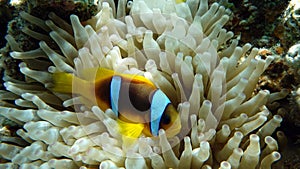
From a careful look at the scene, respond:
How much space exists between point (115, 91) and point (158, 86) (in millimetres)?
253

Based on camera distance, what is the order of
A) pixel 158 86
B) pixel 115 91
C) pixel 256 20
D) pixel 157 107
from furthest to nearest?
pixel 256 20, pixel 158 86, pixel 115 91, pixel 157 107

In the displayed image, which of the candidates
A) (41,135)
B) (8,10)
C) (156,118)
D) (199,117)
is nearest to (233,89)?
(199,117)

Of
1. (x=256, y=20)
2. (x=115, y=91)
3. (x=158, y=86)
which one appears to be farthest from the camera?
(x=256, y=20)

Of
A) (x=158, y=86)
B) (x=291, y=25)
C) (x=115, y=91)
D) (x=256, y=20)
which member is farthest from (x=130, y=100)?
(x=256, y=20)

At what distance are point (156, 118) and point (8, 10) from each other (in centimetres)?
178

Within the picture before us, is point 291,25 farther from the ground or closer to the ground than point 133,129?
farther from the ground

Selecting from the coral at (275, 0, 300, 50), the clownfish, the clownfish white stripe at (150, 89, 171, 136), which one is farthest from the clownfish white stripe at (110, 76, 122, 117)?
the coral at (275, 0, 300, 50)

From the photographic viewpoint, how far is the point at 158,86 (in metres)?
1.67

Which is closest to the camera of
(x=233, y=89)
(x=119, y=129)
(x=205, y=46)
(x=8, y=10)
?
(x=119, y=129)

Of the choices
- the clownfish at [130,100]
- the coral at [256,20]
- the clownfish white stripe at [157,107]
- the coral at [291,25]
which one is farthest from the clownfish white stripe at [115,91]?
the coral at [256,20]

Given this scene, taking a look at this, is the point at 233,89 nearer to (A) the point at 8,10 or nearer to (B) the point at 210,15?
(B) the point at 210,15

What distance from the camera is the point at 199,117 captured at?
156 centimetres

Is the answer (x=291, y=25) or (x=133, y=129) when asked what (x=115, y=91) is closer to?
(x=133, y=129)

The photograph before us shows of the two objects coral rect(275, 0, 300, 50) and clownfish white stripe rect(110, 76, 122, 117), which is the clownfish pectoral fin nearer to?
clownfish white stripe rect(110, 76, 122, 117)
